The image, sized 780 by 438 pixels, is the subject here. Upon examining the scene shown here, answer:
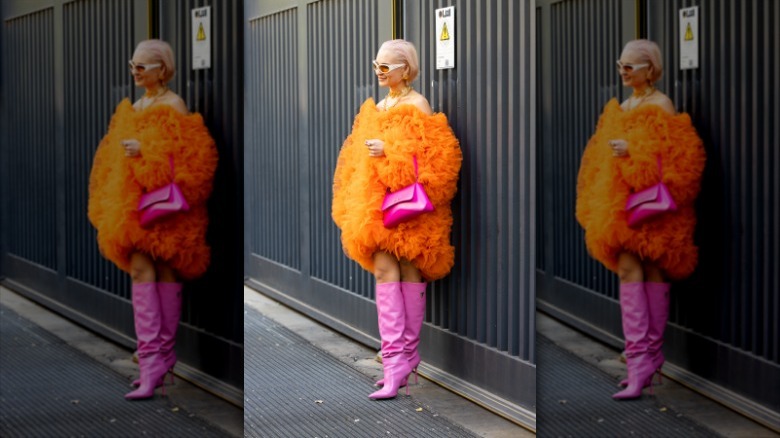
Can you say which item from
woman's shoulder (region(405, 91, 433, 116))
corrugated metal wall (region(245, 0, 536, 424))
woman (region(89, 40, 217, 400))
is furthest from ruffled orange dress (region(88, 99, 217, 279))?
woman's shoulder (region(405, 91, 433, 116))

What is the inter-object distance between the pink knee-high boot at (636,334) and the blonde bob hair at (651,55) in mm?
188

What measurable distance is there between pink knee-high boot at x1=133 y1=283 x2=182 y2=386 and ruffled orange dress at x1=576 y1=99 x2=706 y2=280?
17.6 inches

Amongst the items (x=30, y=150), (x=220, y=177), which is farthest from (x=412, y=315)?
(x=30, y=150)

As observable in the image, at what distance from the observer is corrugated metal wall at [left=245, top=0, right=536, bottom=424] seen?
246 centimetres

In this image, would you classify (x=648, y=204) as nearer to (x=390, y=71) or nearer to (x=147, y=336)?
(x=147, y=336)

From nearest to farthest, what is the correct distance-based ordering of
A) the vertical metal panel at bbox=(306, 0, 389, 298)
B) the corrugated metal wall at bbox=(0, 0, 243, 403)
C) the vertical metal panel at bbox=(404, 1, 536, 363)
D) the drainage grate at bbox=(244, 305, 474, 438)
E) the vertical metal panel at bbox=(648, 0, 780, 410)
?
the vertical metal panel at bbox=(648, 0, 780, 410) → the corrugated metal wall at bbox=(0, 0, 243, 403) → the vertical metal panel at bbox=(404, 1, 536, 363) → the drainage grate at bbox=(244, 305, 474, 438) → the vertical metal panel at bbox=(306, 0, 389, 298)

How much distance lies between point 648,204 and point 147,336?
539 millimetres

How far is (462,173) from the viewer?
277 cm

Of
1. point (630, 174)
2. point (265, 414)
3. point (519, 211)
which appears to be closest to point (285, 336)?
point (265, 414)

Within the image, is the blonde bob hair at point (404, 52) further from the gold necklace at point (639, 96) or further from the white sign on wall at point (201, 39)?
the gold necklace at point (639, 96)

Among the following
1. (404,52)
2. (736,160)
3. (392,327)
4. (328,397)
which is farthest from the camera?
(328,397)

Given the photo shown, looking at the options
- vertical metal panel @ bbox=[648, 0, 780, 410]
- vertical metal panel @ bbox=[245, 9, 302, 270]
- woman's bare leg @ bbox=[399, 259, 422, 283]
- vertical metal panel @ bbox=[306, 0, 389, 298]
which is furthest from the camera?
vertical metal panel @ bbox=[245, 9, 302, 270]

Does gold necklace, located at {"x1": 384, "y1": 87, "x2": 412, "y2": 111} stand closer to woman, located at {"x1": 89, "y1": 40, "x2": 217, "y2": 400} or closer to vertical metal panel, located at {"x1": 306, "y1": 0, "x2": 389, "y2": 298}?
vertical metal panel, located at {"x1": 306, "y1": 0, "x2": 389, "y2": 298}

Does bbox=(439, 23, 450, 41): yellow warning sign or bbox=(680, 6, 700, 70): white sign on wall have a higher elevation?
bbox=(439, 23, 450, 41): yellow warning sign
